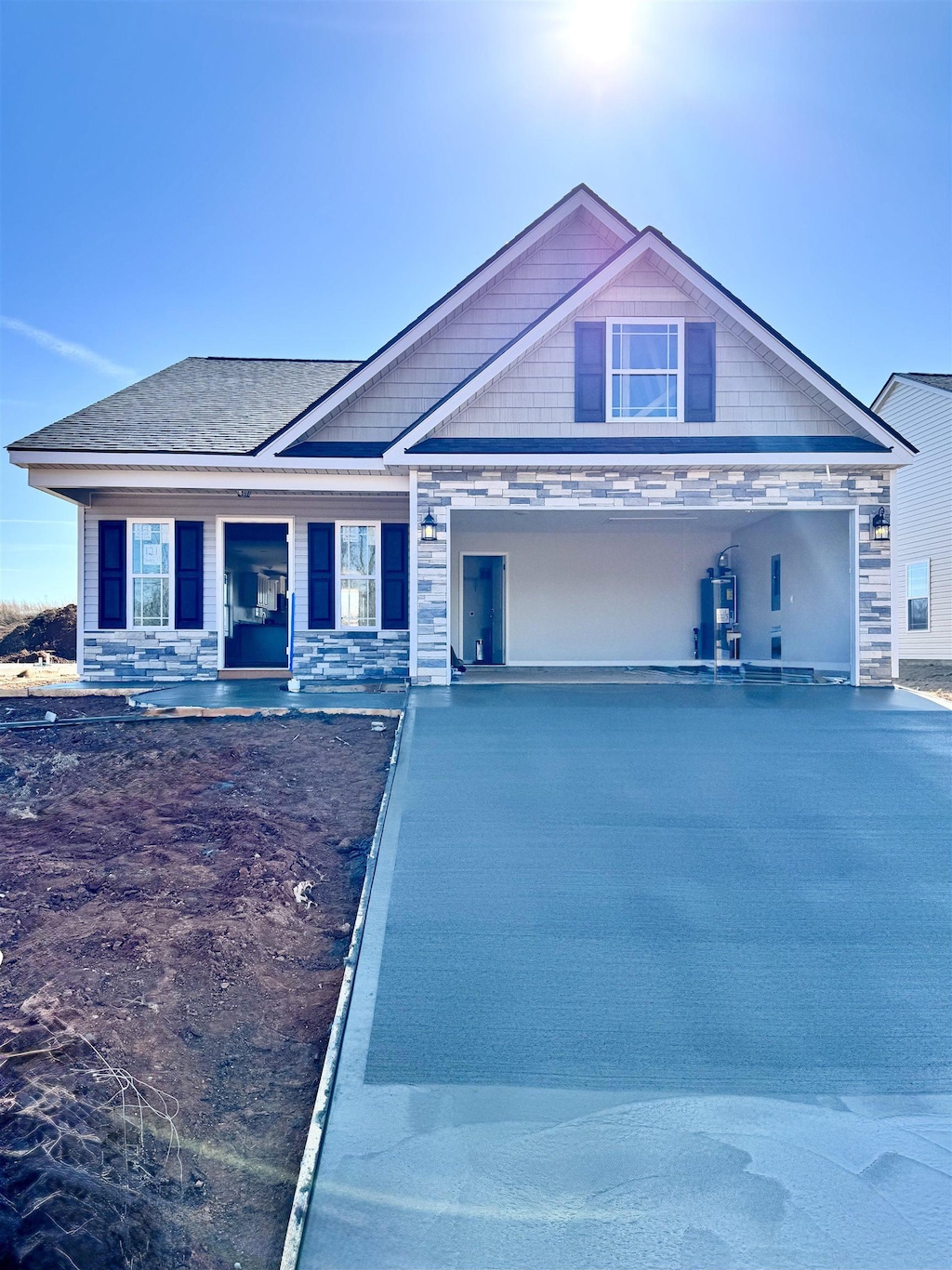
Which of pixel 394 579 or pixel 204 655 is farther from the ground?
pixel 394 579

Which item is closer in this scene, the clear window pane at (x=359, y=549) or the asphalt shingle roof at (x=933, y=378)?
the clear window pane at (x=359, y=549)

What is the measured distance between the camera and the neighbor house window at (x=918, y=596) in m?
18.8

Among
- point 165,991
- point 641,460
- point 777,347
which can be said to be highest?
point 777,347

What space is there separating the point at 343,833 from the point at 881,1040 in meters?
3.67

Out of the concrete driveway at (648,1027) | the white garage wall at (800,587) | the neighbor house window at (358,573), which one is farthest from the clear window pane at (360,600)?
the white garage wall at (800,587)

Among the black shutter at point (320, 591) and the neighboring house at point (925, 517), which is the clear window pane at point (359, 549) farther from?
the neighboring house at point (925, 517)

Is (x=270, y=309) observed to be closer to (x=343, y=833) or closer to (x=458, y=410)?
(x=458, y=410)

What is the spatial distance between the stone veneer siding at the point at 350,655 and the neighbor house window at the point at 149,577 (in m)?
2.20

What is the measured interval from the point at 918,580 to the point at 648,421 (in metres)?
11.9

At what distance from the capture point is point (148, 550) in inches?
485

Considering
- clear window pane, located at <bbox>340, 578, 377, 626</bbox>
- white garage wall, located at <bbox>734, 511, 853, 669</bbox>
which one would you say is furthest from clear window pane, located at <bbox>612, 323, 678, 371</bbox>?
clear window pane, located at <bbox>340, 578, 377, 626</bbox>

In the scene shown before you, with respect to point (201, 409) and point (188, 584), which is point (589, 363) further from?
point (188, 584)

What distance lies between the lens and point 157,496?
40.3 ft

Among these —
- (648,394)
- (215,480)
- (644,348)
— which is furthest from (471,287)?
(215,480)
